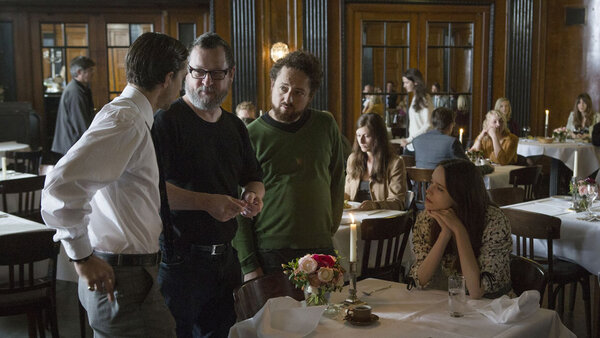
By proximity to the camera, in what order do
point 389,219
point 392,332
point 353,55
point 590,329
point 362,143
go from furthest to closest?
point 353,55 < point 362,143 < point 590,329 < point 389,219 < point 392,332

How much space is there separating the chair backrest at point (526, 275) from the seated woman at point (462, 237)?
9 cm

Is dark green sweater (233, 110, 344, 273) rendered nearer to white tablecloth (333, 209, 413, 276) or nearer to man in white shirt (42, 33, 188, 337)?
man in white shirt (42, 33, 188, 337)

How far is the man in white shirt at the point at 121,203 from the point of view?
187 cm

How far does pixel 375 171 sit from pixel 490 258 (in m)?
2.16

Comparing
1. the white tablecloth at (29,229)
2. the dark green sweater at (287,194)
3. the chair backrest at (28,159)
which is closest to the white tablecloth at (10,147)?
the chair backrest at (28,159)

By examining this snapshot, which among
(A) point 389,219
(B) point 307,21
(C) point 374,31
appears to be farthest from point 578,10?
(A) point 389,219

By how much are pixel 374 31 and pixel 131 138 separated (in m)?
9.24

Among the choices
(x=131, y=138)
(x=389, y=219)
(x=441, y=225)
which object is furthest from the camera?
(x=389, y=219)

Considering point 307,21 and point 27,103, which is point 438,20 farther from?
point 27,103

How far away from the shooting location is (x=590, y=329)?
4453 mm

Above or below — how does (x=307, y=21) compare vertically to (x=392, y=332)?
above

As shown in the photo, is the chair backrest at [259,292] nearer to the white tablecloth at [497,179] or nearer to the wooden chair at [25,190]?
the wooden chair at [25,190]

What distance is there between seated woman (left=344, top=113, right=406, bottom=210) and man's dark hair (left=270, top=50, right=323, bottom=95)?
6.25 feet

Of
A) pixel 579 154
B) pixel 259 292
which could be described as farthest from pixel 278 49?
pixel 259 292
